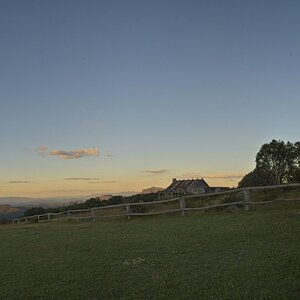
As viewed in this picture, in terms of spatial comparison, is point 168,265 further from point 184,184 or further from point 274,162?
point 184,184

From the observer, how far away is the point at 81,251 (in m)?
11.7

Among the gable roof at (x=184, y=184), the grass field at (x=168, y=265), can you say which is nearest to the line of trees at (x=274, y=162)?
the gable roof at (x=184, y=184)

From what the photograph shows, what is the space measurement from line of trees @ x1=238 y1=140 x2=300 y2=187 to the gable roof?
14040 mm

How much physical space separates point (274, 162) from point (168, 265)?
194ft

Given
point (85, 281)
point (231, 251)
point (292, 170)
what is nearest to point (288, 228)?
point (231, 251)

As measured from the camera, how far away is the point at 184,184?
3145 inches

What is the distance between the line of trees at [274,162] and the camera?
208 ft

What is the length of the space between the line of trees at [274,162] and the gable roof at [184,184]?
1404 centimetres

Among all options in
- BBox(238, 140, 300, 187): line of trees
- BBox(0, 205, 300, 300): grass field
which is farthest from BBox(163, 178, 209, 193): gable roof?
BBox(0, 205, 300, 300): grass field

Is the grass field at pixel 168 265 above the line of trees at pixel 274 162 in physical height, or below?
below

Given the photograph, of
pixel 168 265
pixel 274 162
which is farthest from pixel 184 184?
pixel 168 265

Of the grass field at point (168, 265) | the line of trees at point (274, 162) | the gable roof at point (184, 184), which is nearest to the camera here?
the grass field at point (168, 265)

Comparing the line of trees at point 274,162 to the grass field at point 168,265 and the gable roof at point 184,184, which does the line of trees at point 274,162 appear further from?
the grass field at point 168,265

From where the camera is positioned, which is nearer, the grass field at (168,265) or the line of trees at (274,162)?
the grass field at (168,265)
